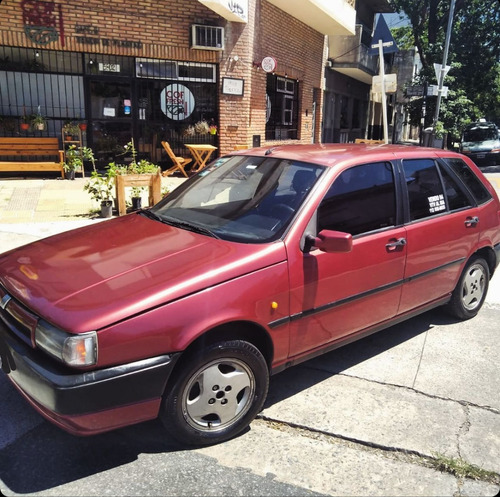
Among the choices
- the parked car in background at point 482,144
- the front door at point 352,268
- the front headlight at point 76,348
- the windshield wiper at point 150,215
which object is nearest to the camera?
the front headlight at point 76,348

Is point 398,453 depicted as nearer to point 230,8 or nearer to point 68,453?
point 68,453

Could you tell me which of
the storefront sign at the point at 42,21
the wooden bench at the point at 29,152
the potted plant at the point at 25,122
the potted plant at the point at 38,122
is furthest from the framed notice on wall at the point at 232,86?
the potted plant at the point at 25,122

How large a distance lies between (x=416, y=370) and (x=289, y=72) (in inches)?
523

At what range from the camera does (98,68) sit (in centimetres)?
1200

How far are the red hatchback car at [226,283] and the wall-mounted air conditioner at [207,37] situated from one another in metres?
9.01

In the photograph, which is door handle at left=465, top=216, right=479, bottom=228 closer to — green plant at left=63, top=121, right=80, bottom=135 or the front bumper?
the front bumper

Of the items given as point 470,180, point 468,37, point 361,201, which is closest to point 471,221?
point 470,180

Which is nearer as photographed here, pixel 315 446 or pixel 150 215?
pixel 315 446

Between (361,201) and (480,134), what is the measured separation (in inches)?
812

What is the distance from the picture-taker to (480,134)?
70.2 ft

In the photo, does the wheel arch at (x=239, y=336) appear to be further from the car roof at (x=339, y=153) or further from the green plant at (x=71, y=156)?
the green plant at (x=71, y=156)

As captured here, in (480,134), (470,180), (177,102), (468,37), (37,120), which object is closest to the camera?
(470,180)

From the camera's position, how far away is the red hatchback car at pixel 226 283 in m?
2.44

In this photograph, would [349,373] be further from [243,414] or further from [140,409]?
[140,409]
